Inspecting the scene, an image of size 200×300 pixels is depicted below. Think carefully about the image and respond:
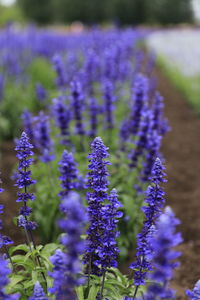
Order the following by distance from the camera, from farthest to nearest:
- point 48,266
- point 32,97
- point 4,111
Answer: point 32,97 → point 4,111 → point 48,266

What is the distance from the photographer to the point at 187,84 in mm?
13977

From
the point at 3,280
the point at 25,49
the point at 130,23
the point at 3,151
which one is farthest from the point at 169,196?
the point at 130,23

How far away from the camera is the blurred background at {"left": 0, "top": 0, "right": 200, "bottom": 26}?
4759 cm

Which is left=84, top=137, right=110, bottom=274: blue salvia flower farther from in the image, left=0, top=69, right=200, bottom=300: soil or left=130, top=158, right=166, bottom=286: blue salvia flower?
left=0, top=69, right=200, bottom=300: soil

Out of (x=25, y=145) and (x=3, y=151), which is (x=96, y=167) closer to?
(x=25, y=145)

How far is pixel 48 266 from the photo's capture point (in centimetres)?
322

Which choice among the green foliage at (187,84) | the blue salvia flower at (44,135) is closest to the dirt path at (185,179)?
the green foliage at (187,84)

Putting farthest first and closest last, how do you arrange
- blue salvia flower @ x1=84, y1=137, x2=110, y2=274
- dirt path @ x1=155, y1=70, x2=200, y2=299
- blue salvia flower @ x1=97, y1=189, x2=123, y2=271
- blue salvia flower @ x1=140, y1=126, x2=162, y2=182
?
dirt path @ x1=155, y1=70, x2=200, y2=299 < blue salvia flower @ x1=140, y1=126, x2=162, y2=182 < blue salvia flower @ x1=84, y1=137, x2=110, y2=274 < blue salvia flower @ x1=97, y1=189, x2=123, y2=271

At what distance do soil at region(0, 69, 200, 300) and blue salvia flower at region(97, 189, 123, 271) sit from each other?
163 centimetres

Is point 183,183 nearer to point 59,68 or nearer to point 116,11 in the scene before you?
point 59,68

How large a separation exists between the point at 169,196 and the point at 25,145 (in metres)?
4.32

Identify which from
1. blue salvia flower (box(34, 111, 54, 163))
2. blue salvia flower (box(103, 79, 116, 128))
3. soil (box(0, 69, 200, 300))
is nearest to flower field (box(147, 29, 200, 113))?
soil (box(0, 69, 200, 300))

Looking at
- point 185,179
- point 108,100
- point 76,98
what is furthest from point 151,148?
point 185,179

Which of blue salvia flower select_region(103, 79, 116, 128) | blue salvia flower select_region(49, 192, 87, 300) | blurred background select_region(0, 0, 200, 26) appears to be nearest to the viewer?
blue salvia flower select_region(49, 192, 87, 300)
